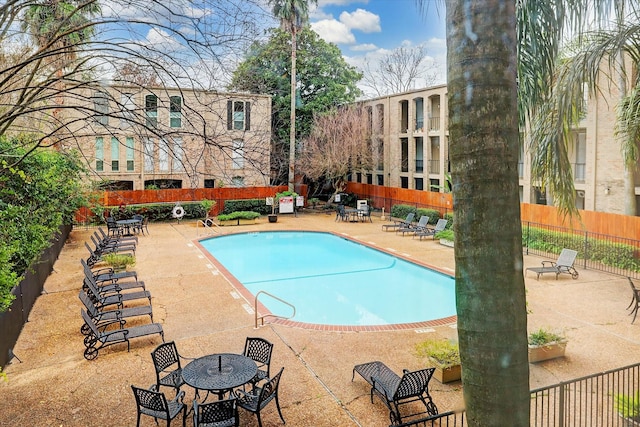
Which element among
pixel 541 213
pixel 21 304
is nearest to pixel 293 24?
pixel 541 213

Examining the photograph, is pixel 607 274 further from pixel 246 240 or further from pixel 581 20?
pixel 246 240

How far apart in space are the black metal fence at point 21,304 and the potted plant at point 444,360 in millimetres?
7410

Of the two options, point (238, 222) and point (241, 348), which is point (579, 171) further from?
point (241, 348)

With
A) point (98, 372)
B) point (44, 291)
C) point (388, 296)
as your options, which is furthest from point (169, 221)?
point (98, 372)

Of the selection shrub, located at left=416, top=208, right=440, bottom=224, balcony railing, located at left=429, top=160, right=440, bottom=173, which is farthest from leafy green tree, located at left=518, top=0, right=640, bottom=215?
balcony railing, located at left=429, top=160, right=440, bottom=173

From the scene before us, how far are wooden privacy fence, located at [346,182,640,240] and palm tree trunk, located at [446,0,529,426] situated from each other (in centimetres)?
742

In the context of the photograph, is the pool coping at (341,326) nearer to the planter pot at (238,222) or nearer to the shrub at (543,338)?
the shrub at (543,338)

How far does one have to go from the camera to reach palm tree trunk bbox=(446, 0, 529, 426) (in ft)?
8.66

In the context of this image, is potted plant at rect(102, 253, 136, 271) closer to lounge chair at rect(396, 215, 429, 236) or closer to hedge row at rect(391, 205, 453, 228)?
lounge chair at rect(396, 215, 429, 236)

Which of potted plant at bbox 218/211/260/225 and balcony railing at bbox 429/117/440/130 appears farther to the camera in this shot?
balcony railing at bbox 429/117/440/130

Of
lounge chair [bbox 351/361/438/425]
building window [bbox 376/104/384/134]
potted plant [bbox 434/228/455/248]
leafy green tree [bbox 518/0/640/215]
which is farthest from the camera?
building window [bbox 376/104/384/134]

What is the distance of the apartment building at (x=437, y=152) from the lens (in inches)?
797

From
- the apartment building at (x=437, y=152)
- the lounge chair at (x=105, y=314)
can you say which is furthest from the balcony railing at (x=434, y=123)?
the lounge chair at (x=105, y=314)

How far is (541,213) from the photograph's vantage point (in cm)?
2070
